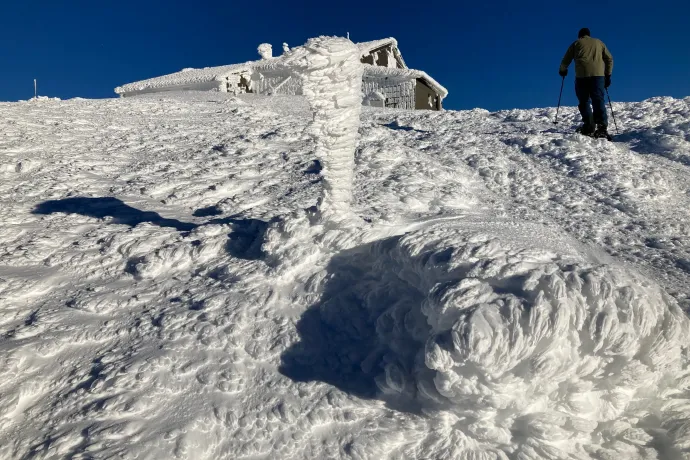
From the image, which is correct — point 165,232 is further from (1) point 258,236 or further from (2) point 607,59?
(2) point 607,59

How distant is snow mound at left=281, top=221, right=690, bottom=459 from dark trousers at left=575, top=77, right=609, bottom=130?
4.92m

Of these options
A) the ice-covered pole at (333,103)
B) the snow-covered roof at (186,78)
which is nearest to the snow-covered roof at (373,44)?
the snow-covered roof at (186,78)

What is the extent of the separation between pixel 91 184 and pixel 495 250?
498 cm

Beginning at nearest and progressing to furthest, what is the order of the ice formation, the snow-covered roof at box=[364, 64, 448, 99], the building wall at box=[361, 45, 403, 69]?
1. the snow-covered roof at box=[364, 64, 448, 99]
2. the ice formation
3. the building wall at box=[361, 45, 403, 69]

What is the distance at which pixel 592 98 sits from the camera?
23.9 ft

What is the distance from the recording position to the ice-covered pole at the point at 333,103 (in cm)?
388

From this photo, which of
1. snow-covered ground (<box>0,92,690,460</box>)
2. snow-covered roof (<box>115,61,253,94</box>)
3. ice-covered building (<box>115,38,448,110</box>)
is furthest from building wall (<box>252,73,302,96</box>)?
snow-covered ground (<box>0,92,690,460</box>)

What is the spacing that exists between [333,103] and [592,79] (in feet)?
16.6

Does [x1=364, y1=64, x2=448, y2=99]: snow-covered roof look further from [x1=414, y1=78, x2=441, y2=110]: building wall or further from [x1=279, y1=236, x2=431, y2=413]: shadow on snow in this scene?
[x1=279, y1=236, x2=431, y2=413]: shadow on snow

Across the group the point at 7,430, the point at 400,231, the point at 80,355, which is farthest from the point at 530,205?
the point at 7,430

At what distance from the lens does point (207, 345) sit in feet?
11.0

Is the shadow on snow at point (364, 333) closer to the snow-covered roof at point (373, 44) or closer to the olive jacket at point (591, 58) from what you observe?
the olive jacket at point (591, 58)

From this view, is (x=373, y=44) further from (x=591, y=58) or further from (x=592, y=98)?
(x=592, y=98)

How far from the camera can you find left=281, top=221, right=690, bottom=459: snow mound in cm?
265
